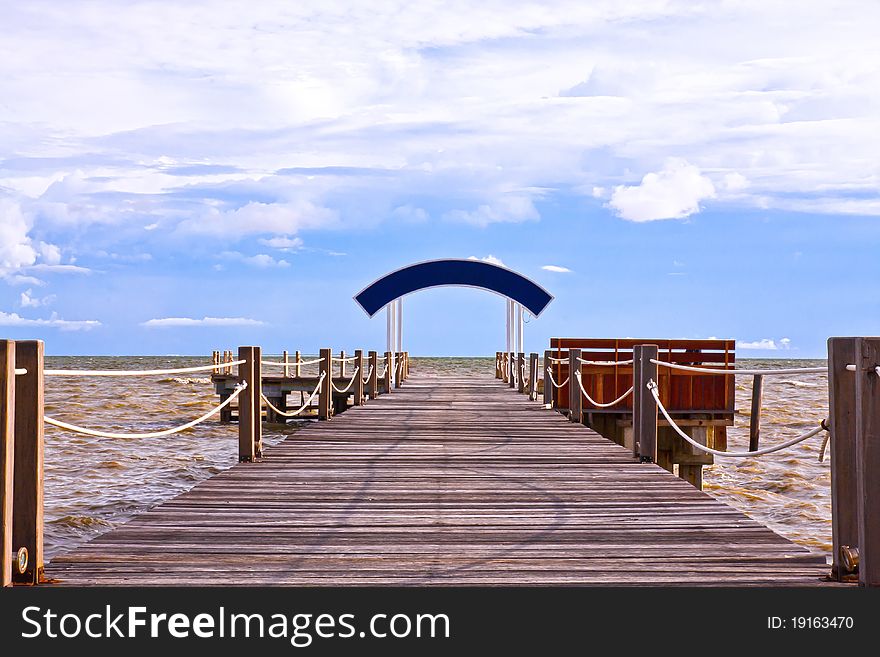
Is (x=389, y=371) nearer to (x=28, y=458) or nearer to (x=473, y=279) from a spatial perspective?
(x=473, y=279)

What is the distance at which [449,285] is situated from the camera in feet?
87.7

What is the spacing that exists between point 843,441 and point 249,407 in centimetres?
563

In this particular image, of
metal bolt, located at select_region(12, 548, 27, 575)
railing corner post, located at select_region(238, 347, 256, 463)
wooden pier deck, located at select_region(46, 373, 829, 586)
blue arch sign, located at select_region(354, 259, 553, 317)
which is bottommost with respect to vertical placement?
wooden pier deck, located at select_region(46, 373, 829, 586)

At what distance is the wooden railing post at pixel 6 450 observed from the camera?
4031 millimetres

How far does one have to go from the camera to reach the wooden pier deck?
429cm

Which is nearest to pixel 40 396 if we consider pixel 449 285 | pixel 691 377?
pixel 691 377

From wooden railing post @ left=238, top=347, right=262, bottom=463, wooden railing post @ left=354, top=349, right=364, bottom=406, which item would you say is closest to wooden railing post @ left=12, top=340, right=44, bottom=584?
wooden railing post @ left=238, top=347, right=262, bottom=463

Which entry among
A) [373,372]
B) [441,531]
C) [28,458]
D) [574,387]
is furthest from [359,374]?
[28,458]

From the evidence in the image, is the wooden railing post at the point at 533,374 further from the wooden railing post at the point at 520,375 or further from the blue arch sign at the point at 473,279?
the blue arch sign at the point at 473,279

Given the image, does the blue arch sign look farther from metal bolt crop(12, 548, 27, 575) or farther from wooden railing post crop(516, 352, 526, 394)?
metal bolt crop(12, 548, 27, 575)

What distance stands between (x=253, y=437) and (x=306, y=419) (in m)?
18.6

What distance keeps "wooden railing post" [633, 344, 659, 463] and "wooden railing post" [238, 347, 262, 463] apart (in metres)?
3.65

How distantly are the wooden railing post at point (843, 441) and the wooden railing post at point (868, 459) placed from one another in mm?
136
